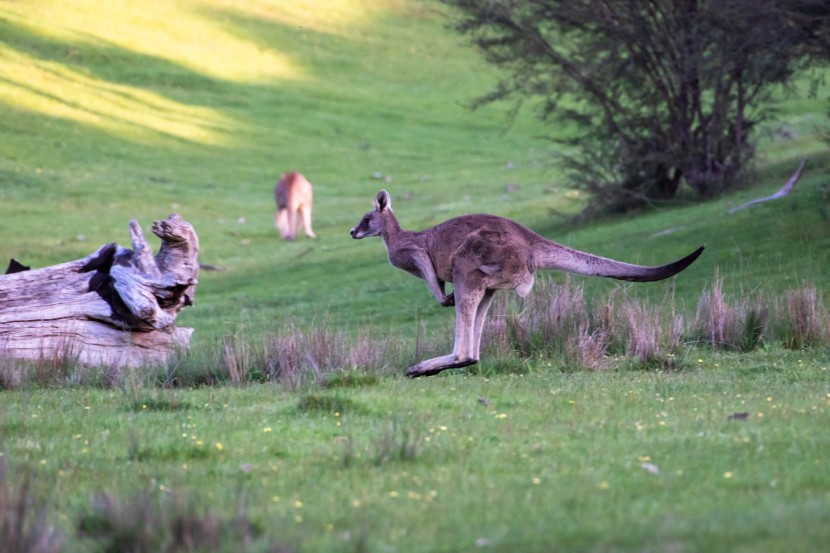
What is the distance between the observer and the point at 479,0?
25859 mm

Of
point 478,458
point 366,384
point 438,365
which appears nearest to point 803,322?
point 438,365

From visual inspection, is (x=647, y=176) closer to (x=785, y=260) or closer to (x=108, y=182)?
(x=785, y=260)

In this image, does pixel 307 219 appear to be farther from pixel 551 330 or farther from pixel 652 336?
pixel 652 336

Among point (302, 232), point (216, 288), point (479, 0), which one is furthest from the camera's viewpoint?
point (302, 232)

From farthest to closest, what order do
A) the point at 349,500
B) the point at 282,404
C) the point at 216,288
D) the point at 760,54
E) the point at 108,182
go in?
the point at 108,182 → the point at 216,288 → the point at 760,54 → the point at 282,404 → the point at 349,500

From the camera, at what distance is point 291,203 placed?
29.8 metres

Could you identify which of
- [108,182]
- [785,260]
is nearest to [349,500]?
[785,260]

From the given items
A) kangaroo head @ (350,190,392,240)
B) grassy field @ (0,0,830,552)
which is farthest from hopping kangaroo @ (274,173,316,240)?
kangaroo head @ (350,190,392,240)

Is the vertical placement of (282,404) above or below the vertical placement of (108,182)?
below

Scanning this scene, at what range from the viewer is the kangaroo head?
11234mm

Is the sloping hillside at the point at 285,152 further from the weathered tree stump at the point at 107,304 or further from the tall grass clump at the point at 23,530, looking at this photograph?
the tall grass clump at the point at 23,530

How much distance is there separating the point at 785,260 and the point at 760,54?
4335mm

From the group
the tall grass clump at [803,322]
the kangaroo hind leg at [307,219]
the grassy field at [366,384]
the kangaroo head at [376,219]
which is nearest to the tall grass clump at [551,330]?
the grassy field at [366,384]

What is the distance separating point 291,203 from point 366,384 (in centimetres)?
2072
